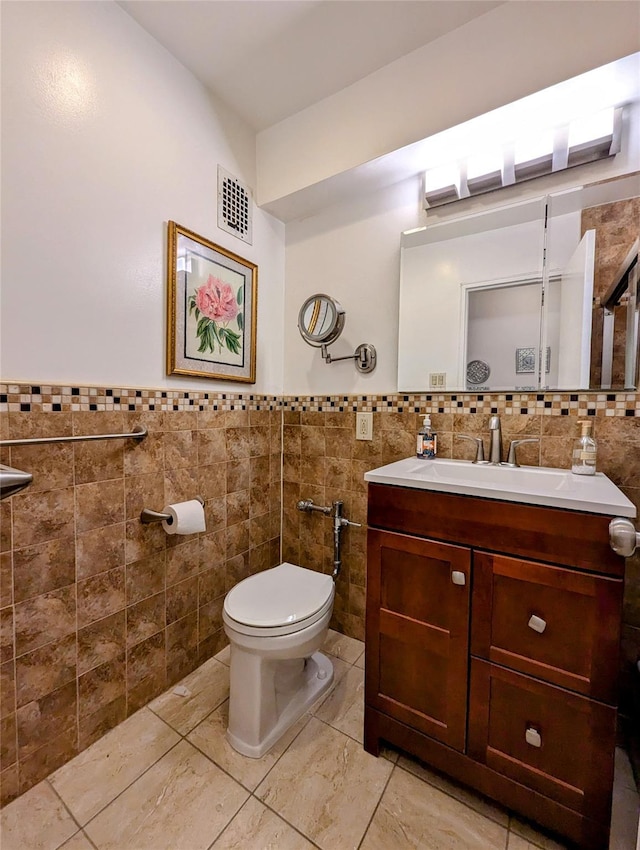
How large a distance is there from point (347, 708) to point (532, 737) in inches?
26.7

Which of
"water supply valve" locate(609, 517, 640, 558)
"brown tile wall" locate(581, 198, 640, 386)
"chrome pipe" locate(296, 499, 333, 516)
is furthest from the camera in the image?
"chrome pipe" locate(296, 499, 333, 516)

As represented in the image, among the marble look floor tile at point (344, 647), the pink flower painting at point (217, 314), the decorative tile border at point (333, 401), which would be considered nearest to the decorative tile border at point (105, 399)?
the decorative tile border at point (333, 401)

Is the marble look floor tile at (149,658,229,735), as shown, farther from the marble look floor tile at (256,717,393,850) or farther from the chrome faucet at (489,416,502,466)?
the chrome faucet at (489,416,502,466)

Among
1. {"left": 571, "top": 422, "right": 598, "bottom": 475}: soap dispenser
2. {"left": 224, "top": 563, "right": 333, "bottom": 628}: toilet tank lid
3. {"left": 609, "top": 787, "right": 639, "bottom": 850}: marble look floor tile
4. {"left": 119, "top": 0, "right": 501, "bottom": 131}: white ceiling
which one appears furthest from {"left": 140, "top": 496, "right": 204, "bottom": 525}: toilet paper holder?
{"left": 119, "top": 0, "right": 501, "bottom": 131}: white ceiling

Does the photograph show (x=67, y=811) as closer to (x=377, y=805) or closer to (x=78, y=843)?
(x=78, y=843)

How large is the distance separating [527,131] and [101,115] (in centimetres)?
145

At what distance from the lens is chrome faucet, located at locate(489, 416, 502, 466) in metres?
1.32

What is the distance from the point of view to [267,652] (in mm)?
1089

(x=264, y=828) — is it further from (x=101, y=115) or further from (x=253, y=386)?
(x=101, y=115)

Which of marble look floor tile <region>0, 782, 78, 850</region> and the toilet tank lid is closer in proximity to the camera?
marble look floor tile <region>0, 782, 78, 850</region>

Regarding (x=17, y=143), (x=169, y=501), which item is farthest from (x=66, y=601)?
(x=17, y=143)

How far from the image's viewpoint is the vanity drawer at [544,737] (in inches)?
32.2

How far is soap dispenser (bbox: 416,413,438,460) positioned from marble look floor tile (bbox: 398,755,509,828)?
101 cm

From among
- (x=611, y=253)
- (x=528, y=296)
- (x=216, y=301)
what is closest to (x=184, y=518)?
(x=216, y=301)
